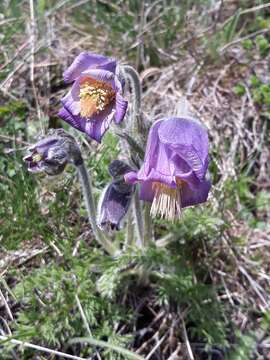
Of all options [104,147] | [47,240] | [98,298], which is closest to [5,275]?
[47,240]

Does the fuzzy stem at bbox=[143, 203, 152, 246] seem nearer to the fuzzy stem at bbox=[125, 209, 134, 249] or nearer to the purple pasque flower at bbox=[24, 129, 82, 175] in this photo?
the fuzzy stem at bbox=[125, 209, 134, 249]

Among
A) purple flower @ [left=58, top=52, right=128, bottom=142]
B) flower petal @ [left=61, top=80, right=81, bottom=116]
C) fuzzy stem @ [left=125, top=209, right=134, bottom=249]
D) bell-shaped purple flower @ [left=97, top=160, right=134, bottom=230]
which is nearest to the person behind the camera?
purple flower @ [left=58, top=52, right=128, bottom=142]

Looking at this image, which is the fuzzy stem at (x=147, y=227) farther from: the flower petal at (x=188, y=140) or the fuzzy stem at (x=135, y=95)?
the flower petal at (x=188, y=140)

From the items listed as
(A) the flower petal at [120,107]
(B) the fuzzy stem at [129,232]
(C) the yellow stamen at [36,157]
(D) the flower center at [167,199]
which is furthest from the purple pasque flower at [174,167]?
(B) the fuzzy stem at [129,232]

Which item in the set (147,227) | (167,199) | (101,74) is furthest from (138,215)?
(101,74)

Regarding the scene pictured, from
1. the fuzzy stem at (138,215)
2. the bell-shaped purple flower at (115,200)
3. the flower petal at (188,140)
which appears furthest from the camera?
the fuzzy stem at (138,215)

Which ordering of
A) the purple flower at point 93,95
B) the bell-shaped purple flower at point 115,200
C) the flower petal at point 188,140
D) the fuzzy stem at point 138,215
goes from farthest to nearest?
the fuzzy stem at point 138,215 < the bell-shaped purple flower at point 115,200 < the purple flower at point 93,95 < the flower petal at point 188,140

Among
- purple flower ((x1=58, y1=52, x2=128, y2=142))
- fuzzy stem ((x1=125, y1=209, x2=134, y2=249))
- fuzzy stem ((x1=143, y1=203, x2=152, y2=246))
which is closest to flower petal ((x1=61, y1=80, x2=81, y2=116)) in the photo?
purple flower ((x1=58, y1=52, x2=128, y2=142))
